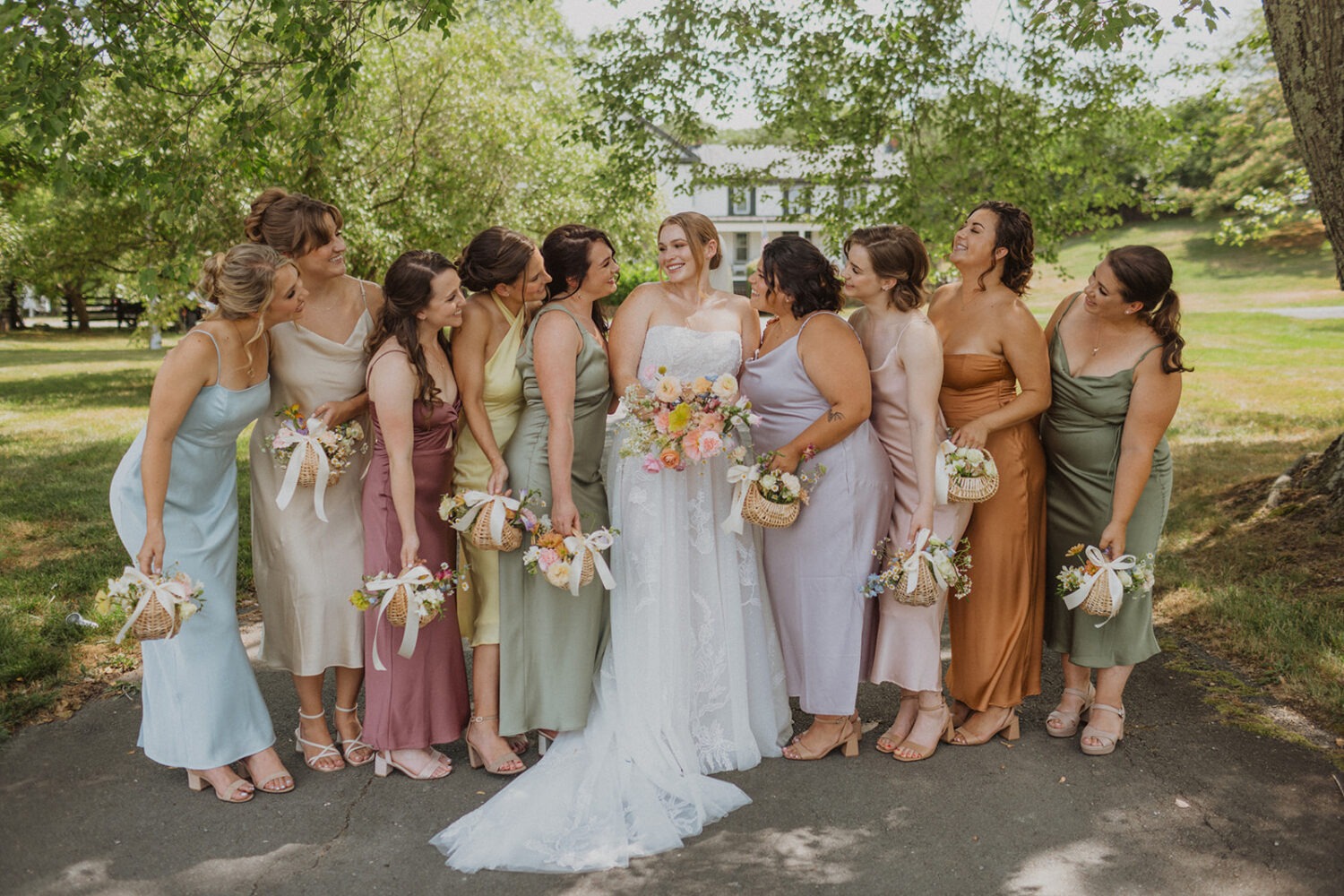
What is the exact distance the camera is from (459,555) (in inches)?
183

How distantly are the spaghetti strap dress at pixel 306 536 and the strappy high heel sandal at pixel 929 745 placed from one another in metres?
2.44

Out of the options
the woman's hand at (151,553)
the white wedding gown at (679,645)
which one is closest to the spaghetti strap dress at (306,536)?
the woman's hand at (151,553)

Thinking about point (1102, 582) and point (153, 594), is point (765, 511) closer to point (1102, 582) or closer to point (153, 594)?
point (1102, 582)

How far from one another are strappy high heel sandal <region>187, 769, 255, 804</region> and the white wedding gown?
43.6 inches

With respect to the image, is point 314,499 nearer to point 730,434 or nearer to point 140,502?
point 140,502

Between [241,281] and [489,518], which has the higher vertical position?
[241,281]

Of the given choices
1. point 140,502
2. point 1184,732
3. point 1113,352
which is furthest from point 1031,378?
point 140,502

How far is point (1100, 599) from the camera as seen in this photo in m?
4.38

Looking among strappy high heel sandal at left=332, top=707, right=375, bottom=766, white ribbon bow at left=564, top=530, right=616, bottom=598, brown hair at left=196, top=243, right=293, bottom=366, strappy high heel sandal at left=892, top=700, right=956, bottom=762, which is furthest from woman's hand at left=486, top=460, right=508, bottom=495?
strappy high heel sandal at left=892, top=700, right=956, bottom=762

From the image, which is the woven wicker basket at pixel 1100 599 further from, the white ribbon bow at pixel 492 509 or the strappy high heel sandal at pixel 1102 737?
the white ribbon bow at pixel 492 509

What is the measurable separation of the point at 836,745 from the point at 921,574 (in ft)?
3.01

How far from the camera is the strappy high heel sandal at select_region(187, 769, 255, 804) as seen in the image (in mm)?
4152

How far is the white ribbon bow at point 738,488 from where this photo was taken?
4297mm

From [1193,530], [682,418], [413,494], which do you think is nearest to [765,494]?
[682,418]
